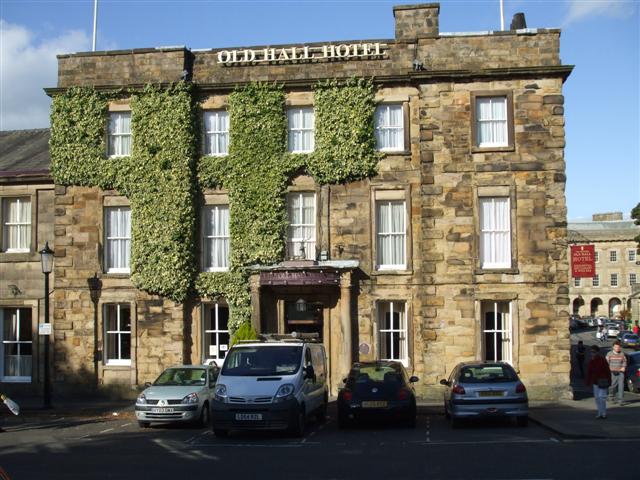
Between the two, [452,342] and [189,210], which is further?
[189,210]

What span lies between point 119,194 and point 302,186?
6262 mm

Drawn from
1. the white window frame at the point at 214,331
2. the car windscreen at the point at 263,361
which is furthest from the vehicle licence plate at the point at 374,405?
the white window frame at the point at 214,331

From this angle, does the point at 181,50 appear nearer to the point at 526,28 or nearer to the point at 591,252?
the point at 526,28

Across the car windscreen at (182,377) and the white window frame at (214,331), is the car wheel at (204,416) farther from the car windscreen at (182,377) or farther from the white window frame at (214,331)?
the white window frame at (214,331)

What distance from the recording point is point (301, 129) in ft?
94.3

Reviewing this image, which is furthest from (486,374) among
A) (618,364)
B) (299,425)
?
(618,364)

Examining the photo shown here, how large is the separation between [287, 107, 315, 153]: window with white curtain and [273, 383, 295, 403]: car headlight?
11.8 metres

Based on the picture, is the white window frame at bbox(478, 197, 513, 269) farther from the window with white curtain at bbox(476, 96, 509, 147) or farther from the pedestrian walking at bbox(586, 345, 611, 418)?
the pedestrian walking at bbox(586, 345, 611, 418)

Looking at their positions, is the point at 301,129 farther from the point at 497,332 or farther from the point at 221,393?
the point at 221,393

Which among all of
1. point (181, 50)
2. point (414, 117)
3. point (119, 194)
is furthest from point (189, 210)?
point (414, 117)

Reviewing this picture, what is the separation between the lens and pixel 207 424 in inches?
858

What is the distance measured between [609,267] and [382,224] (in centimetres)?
9324

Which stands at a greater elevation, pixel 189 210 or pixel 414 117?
pixel 414 117

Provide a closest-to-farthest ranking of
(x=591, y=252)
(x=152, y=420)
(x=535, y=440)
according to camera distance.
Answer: (x=535, y=440) < (x=152, y=420) < (x=591, y=252)
